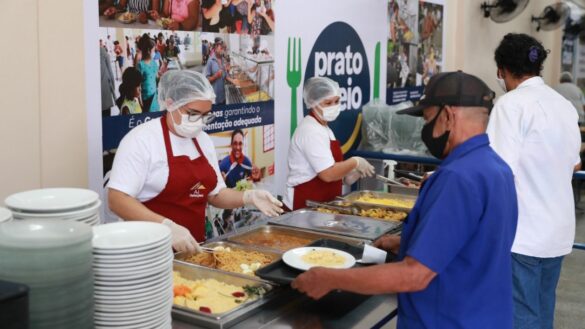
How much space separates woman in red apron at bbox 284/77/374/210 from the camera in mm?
3508

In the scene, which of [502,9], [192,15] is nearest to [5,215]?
[192,15]

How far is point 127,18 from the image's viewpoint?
2768 millimetres

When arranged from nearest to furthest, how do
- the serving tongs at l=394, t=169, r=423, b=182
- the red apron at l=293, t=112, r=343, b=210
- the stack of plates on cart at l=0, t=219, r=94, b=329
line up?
the stack of plates on cart at l=0, t=219, r=94, b=329 → the red apron at l=293, t=112, r=343, b=210 → the serving tongs at l=394, t=169, r=423, b=182

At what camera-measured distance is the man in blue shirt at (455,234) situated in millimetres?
1557

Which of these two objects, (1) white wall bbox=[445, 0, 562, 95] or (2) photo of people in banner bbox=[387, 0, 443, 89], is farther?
(1) white wall bbox=[445, 0, 562, 95]

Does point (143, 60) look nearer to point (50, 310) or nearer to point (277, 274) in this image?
point (277, 274)

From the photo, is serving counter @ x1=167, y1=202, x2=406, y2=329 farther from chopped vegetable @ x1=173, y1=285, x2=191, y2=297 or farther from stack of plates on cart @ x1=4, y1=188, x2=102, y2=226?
stack of plates on cart @ x1=4, y1=188, x2=102, y2=226

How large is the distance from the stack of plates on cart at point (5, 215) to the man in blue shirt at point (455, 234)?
2.77 ft

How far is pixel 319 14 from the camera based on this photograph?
4.26 meters

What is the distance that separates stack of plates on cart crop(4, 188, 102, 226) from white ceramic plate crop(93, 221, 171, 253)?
81 millimetres

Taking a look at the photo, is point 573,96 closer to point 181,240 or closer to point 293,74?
point 293,74

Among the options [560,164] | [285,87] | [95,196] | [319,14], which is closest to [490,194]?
[95,196]

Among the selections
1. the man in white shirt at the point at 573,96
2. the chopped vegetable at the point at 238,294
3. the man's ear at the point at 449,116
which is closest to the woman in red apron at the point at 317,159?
the chopped vegetable at the point at 238,294

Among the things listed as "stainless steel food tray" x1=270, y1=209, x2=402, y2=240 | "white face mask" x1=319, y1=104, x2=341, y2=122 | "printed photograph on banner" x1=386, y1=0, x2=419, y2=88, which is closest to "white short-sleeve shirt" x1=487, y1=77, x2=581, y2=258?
"stainless steel food tray" x1=270, y1=209, x2=402, y2=240
